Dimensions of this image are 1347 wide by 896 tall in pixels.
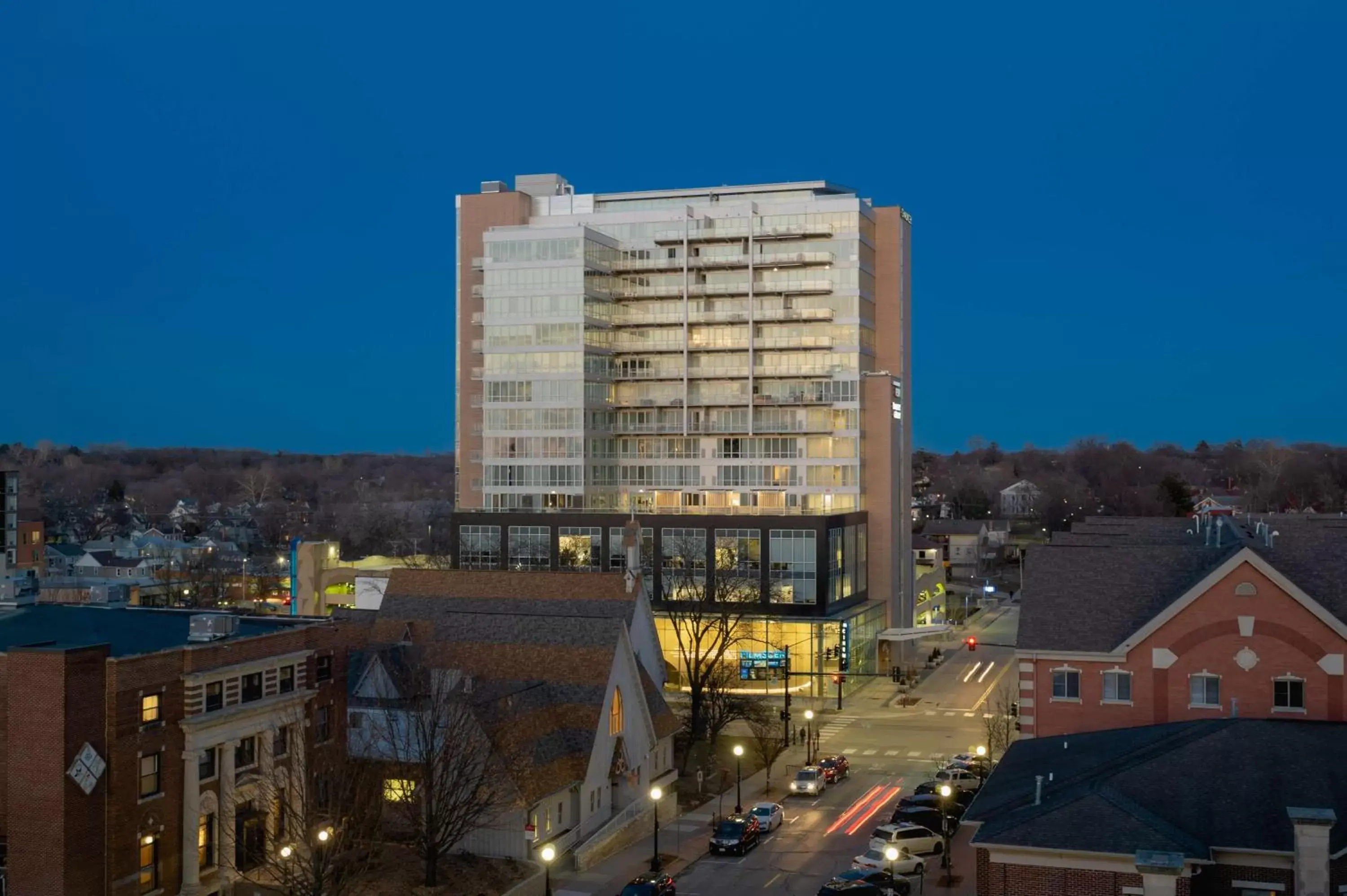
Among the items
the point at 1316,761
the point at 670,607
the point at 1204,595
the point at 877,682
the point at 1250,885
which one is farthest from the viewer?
the point at 877,682

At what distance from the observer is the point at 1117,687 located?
47.0 m

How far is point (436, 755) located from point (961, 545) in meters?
157

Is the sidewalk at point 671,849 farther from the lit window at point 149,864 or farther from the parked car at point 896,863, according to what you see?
the lit window at point 149,864

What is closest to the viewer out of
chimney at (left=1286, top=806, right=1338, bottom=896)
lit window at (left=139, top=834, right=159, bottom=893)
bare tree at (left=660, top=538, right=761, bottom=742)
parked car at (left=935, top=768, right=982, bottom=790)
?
chimney at (left=1286, top=806, right=1338, bottom=896)

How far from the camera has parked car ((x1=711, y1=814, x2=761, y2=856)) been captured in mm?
48125

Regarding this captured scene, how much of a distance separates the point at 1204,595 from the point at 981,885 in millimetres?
17467

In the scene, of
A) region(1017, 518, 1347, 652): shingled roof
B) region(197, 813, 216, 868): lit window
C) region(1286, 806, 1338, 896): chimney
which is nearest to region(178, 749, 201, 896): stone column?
region(197, 813, 216, 868): lit window

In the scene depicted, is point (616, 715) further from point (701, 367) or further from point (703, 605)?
point (701, 367)

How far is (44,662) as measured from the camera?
119 ft

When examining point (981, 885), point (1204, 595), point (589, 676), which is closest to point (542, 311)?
point (589, 676)

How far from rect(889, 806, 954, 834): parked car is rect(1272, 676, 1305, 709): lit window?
42.1 feet

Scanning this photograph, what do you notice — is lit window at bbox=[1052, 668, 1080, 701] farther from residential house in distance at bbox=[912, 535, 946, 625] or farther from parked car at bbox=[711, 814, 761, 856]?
residential house in distance at bbox=[912, 535, 946, 625]

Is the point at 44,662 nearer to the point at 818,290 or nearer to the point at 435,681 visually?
the point at 435,681

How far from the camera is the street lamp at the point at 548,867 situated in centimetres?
4009
